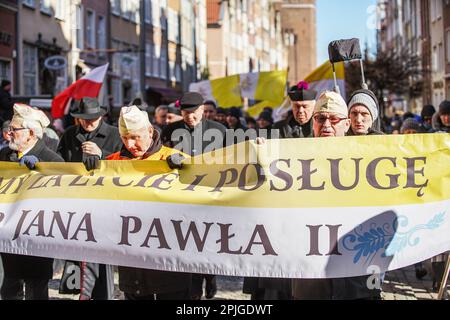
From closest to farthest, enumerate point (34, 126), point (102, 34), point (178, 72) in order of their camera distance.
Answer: point (34, 126) → point (102, 34) → point (178, 72)

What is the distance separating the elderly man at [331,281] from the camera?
18.6 feet

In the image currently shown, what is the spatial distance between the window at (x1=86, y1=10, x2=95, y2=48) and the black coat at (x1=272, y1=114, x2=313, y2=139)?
60.9 feet

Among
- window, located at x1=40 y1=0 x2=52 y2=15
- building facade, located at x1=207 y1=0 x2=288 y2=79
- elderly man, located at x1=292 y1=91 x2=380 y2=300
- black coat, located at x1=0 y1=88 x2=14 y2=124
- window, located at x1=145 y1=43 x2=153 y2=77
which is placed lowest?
elderly man, located at x1=292 y1=91 x2=380 y2=300

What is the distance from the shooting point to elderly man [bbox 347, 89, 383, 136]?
6211 millimetres

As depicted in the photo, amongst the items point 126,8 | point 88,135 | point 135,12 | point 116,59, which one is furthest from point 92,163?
point 116,59

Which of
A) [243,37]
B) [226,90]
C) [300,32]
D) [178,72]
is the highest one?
[300,32]

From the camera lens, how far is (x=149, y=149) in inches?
250

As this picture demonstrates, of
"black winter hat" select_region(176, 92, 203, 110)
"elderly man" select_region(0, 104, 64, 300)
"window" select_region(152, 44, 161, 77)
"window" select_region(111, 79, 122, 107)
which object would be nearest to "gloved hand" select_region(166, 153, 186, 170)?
"elderly man" select_region(0, 104, 64, 300)

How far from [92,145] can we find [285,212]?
2469 millimetres

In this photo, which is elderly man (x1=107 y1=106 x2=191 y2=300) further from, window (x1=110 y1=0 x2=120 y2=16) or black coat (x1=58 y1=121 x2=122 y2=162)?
window (x1=110 y1=0 x2=120 y2=16)

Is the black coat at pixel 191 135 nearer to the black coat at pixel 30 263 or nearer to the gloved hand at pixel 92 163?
the black coat at pixel 30 263

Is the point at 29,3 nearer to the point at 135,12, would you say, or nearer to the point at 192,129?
the point at 135,12

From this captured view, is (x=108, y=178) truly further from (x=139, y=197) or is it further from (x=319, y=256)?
(x=319, y=256)

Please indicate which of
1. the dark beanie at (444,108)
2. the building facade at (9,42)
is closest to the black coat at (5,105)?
the dark beanie at (444,108)
